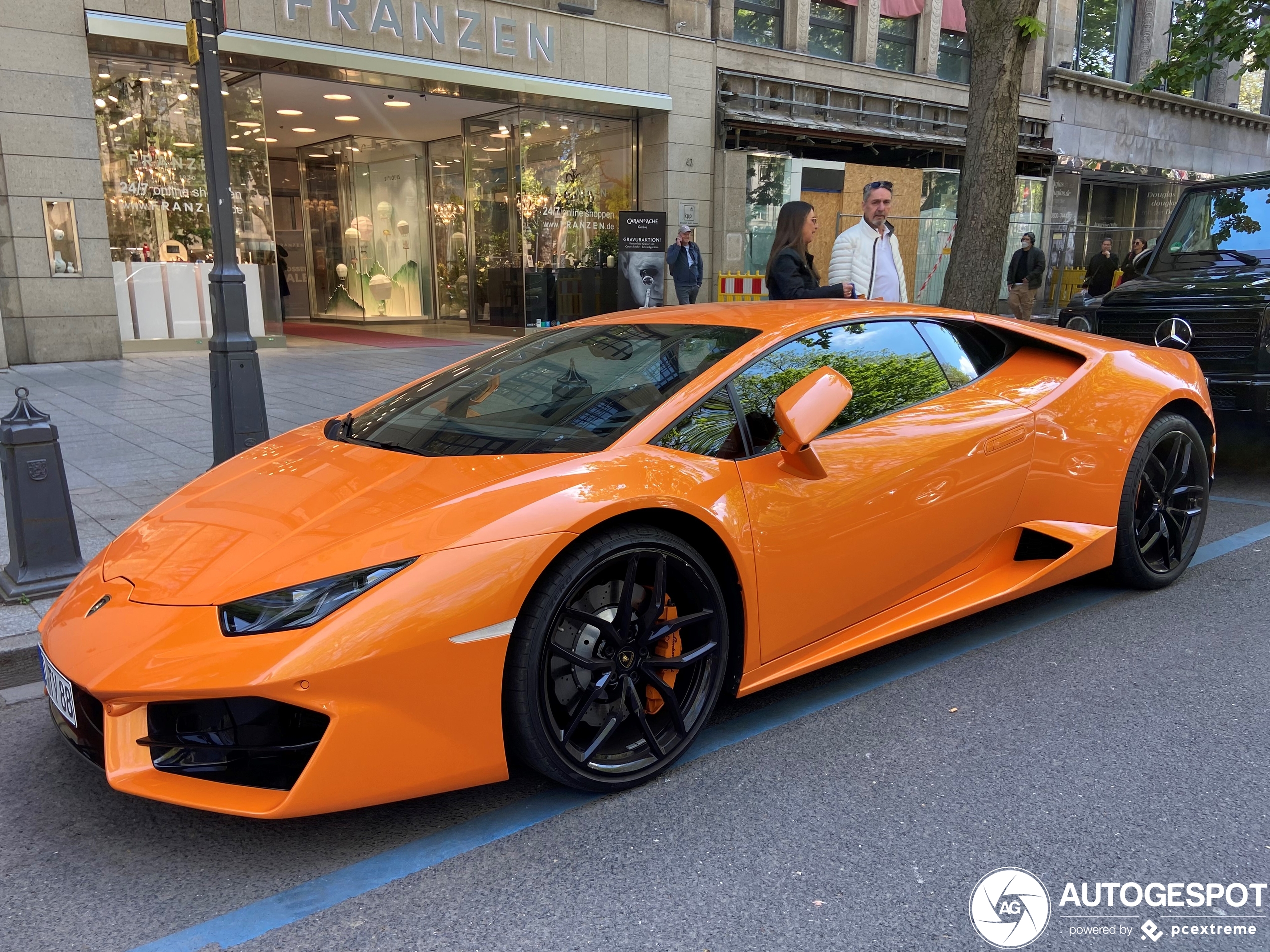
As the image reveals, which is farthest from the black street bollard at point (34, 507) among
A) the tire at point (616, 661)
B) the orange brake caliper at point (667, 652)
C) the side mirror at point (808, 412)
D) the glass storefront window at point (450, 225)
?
the glass storefront window at point (450, 225)

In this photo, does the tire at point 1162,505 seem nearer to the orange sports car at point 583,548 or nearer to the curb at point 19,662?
the orange sports car at point 583,548

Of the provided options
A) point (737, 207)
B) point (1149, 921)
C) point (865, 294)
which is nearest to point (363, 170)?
point (737, 207)

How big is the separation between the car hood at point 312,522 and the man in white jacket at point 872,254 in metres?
3.95

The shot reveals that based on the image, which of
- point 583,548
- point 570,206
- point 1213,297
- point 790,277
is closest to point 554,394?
point 583,548

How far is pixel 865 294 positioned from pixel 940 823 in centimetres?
428

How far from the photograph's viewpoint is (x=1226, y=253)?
725 cm

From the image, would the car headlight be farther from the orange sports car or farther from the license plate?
the license plate

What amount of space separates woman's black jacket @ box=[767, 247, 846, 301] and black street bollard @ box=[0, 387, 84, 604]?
3779 millimetres

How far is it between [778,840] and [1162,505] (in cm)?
283

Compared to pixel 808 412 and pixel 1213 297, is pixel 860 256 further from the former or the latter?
pixel 808 412

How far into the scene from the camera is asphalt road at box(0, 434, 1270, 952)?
217 centimetres

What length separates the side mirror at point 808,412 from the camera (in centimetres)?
282

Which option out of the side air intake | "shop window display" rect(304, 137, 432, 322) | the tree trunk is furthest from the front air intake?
"shop window display" rect(304, 137, 432, 322)

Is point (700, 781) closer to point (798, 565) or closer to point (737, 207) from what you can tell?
point (798, 565)
